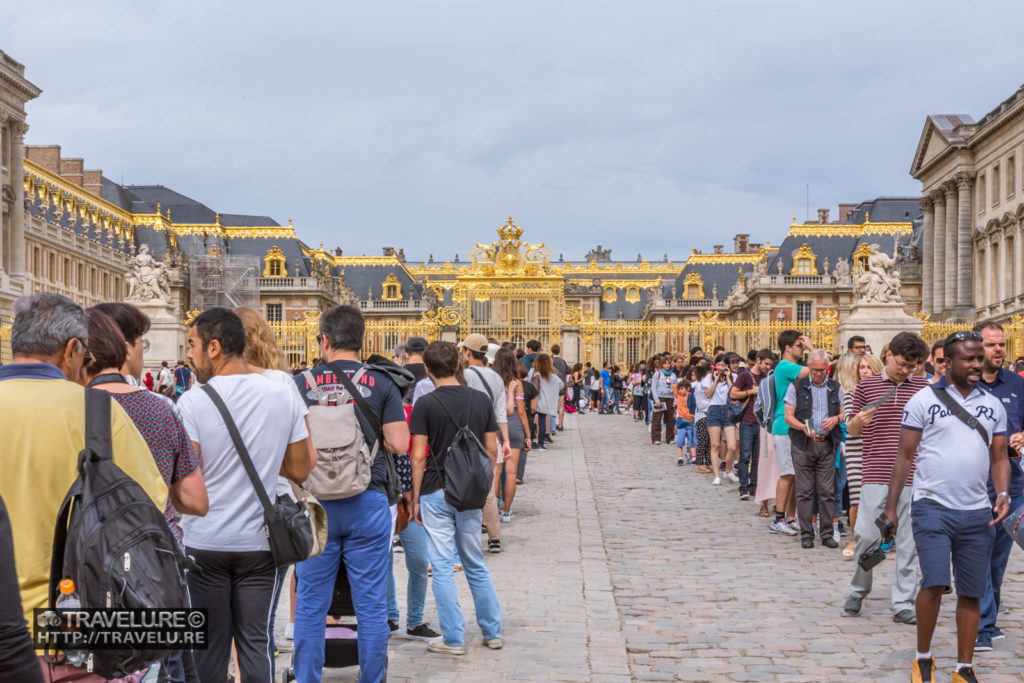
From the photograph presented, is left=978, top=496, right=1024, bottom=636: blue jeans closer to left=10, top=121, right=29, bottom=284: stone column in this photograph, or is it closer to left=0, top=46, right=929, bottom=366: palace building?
left=0, top=46, right=929, bottom=366: palace building

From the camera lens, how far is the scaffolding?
52.1m

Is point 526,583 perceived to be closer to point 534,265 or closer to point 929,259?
point 534,265

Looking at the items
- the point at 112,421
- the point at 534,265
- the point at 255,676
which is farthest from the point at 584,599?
the point at 534,265

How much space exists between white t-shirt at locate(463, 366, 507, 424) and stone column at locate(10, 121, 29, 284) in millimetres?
38630

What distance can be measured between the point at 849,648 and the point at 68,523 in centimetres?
473

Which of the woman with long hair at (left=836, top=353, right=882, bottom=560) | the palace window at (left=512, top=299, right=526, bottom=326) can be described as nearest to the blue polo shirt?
the woman with long hair at (left=836, top=353, right=882, bottom=560)

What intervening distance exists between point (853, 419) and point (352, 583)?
13.1 ft

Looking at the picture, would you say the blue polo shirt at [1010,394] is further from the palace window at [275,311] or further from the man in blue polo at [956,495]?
the palace window at [275,311]

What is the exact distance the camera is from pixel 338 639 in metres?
5.47

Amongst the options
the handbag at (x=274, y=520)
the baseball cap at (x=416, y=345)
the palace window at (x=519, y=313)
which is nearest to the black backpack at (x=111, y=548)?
the handbag at (x=274, y=520)

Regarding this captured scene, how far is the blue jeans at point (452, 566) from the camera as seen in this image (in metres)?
5.94

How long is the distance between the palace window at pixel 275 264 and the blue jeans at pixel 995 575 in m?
52.7

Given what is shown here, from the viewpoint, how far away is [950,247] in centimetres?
4800

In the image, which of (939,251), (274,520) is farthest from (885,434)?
(939,251)
